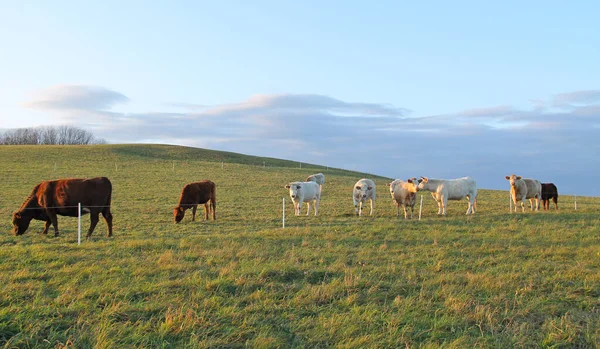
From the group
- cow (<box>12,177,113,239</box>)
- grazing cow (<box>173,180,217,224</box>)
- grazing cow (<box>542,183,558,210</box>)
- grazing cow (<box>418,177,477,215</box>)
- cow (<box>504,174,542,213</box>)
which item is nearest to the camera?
cow (<box>12,177,113,239</box>)

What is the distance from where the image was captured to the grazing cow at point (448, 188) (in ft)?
68.1

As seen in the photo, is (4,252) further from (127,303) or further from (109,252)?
(127,303)

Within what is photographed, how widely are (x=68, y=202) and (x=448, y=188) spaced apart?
1529 centimetres

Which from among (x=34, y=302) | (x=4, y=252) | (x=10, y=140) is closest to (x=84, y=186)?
(x=4, y=252)

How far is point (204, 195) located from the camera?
2048cm

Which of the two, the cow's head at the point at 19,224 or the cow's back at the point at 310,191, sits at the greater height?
the cow's back at the point at 310,191

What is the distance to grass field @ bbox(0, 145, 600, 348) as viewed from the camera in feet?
19.1

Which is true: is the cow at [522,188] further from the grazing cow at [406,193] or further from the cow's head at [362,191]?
the cow's head at [362,191]

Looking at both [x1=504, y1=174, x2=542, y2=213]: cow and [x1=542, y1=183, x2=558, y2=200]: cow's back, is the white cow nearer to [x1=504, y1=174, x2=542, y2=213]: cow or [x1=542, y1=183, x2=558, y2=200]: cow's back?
[x1=504, y1=174, x2=542, y2=213]: cow

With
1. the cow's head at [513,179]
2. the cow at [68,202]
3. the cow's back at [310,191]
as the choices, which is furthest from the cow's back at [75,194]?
the cow's head at [513,179]

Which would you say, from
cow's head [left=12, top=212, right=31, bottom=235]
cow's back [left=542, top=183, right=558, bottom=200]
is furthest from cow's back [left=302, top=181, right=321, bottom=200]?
cow's back [left=542, top=183, right=558, bottom=200]

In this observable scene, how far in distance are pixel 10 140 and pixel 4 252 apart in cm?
12444

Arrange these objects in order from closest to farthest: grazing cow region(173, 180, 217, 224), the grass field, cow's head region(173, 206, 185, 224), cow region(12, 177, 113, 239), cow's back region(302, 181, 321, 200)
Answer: the grass field → cow region(12, 177, 113, 239) → cow's head region(173, 206, 185, 224) → grazing cow region(173, 180, 217, 224) → cow's back region(302, 181, 321, 200)

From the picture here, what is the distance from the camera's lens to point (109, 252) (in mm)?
10680
